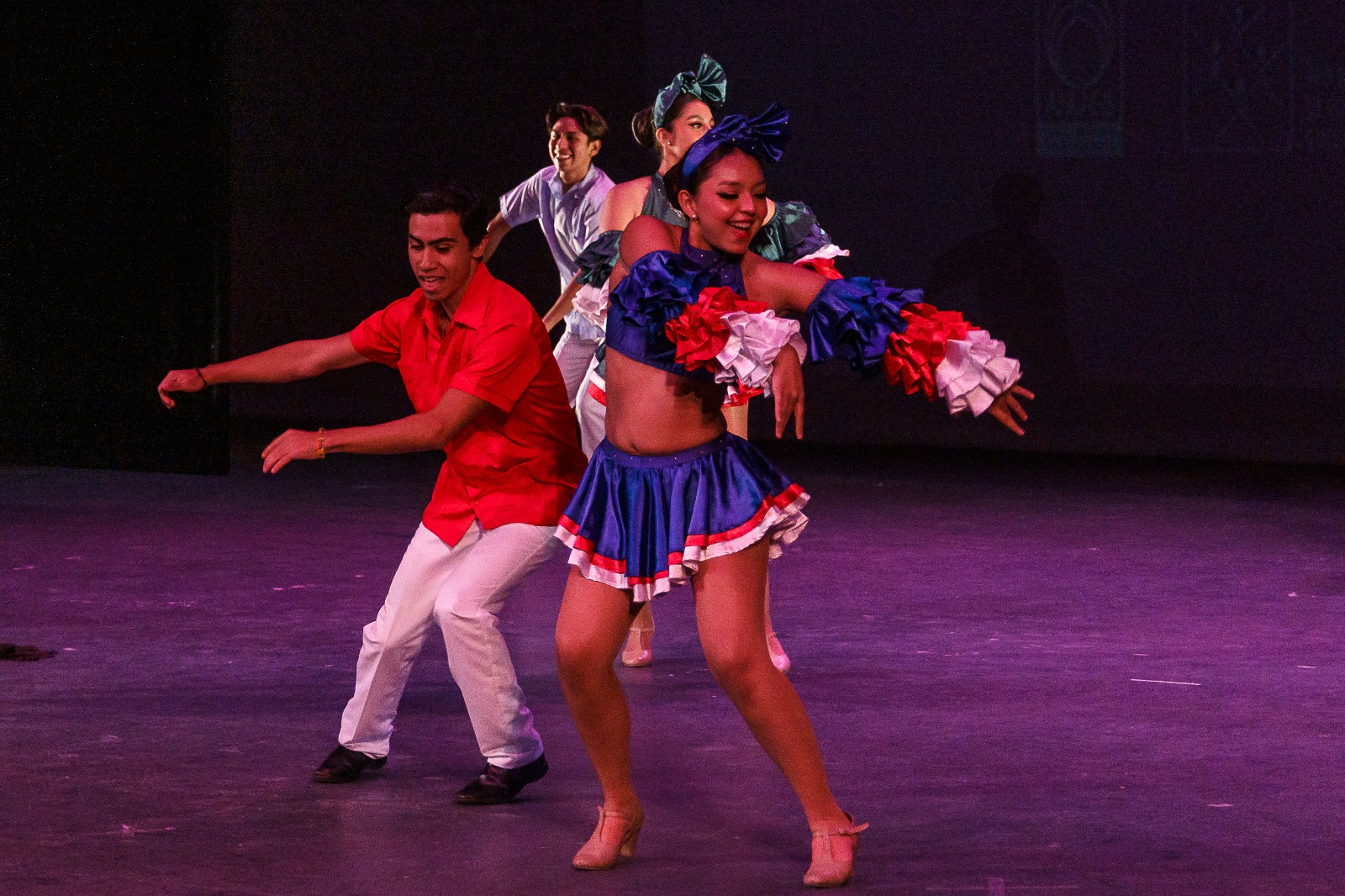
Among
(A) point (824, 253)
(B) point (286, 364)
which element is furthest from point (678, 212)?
(B) point (286, 364)

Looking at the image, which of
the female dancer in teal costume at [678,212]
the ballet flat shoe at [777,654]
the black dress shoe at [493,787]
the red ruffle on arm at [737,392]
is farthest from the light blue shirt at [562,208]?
the red ruffle on arm at [737,392]

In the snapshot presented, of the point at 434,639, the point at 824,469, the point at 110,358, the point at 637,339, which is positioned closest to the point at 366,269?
the point at 110,358

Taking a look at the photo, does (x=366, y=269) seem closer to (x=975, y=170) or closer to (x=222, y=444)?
(x=222, y=444)

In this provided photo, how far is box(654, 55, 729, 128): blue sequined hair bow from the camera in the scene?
541cm

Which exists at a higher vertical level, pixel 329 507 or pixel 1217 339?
pixel 1217 339

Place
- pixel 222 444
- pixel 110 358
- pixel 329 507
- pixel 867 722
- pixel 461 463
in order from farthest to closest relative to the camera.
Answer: pixel 110 358 → pixel 222 444 → pixel 329 507 → pixel 867 722 → pixel 461 463

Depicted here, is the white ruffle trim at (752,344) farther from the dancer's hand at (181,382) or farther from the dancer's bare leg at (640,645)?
the dancer's bare leg at (640,645)

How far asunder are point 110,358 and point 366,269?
100 inches

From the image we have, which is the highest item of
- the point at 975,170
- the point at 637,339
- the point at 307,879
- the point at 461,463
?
the point at 975,170

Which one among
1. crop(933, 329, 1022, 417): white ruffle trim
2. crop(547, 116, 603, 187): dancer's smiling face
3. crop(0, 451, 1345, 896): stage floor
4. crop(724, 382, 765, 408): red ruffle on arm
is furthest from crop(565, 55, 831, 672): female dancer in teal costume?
crop(933, 329, 1022, 417): white ruffle trim

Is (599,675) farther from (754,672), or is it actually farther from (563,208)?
(563,208)

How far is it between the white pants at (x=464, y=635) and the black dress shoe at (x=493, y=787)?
0.02 metres

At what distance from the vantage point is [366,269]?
1261cm

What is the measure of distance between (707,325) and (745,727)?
62.8 inches
